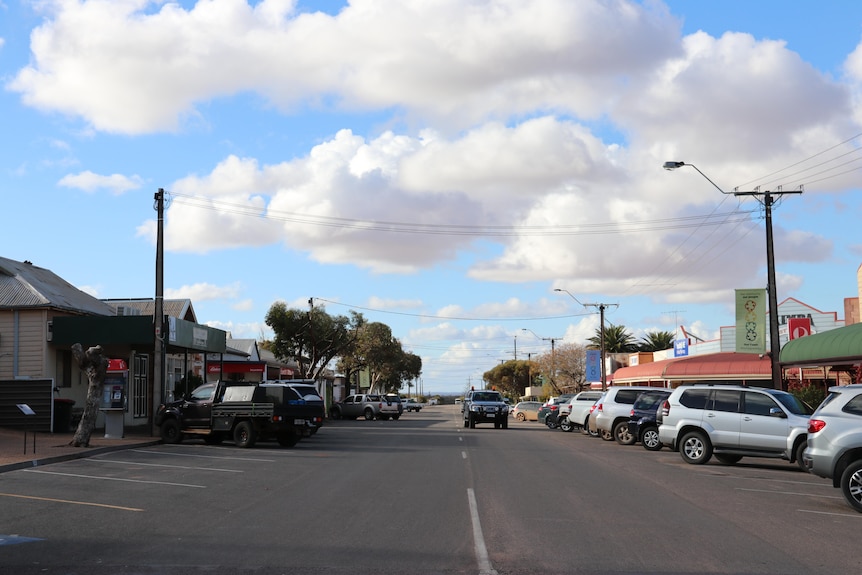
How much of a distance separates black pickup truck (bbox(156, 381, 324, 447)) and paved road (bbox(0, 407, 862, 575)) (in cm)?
474

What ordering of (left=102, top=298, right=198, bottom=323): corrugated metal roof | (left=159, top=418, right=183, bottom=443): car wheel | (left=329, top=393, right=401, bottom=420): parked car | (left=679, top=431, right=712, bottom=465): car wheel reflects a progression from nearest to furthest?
(left=679, top=431, right=712, bottom=465): car wheel → (left=159, top=418, right=183, bottom=443): car wheel → (left=102, top=298, right=198, bottom=323): corrugated metal roof → (left=329, top=393, right=401, bottom=420): parked car

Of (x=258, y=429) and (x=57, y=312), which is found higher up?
(x=57, y=312)

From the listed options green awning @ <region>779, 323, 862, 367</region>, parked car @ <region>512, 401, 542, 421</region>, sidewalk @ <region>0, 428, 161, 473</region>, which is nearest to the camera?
sidewalk @ <region>0, 428, 161, 473</region>

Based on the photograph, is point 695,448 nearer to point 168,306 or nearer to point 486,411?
point 486,411

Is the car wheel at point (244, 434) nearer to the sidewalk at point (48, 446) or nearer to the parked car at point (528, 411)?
the sidewalk at point (48, 446)

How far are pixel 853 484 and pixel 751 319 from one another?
15.6 m

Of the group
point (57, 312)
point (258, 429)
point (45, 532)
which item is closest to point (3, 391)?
point (57, 312)

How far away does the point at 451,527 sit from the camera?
35.4ft

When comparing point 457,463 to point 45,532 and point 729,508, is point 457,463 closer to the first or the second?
point 729,508

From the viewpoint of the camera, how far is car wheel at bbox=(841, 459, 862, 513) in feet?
40.9

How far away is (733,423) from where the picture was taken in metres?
19.8

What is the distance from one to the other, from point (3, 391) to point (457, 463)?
16.9 m

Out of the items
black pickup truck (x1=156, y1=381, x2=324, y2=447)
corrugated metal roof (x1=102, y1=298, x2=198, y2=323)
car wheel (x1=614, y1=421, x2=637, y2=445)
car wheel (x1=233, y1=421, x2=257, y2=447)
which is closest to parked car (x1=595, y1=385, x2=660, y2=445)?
car wheel (x1=614, y1=421, x2=637, y2=445)

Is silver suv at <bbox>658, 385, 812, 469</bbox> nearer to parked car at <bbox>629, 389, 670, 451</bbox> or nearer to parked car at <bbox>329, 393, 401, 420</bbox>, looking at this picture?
parked car at <bbox>629, 389, 670, 451</bbox>
